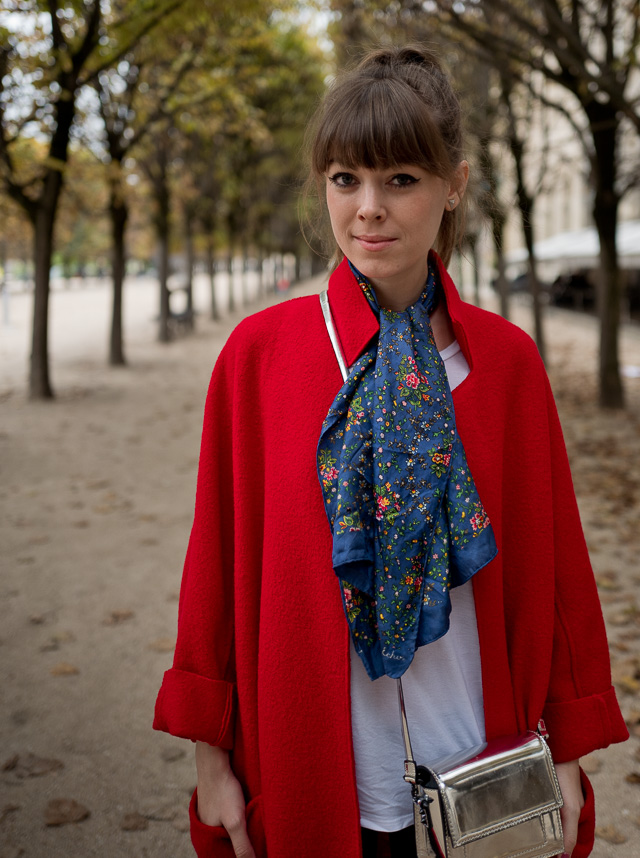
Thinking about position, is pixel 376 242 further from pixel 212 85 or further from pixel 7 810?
pixel 212 85

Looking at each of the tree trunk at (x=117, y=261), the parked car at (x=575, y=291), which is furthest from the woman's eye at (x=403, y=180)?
the parked car at (x=575, y=291)

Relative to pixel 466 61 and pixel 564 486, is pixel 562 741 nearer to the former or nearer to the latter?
pixel 564 486

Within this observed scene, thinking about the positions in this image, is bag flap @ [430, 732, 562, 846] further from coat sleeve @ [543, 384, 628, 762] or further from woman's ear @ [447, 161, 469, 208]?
woman's ear @ [447, 161, 469, 208]

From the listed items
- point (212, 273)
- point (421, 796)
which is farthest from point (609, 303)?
point (212, 273)

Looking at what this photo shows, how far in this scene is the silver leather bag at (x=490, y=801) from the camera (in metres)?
1.25

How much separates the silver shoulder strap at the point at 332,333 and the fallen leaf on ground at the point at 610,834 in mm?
2288

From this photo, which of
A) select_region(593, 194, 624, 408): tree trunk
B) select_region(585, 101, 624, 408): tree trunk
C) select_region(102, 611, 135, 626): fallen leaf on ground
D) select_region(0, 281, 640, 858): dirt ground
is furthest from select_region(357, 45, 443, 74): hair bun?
select_region(593, 194, 624, 408): tree trunk

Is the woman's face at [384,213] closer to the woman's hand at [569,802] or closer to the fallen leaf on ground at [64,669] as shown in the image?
the woman's hand at [569,802]

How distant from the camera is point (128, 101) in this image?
14141 mm

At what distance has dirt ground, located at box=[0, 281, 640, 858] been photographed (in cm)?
295

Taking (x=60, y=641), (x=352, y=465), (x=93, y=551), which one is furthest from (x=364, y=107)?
(x=93, y=551)

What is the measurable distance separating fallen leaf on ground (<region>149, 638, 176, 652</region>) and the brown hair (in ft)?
10.9

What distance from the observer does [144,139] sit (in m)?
17.4

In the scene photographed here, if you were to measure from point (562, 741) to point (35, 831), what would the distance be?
7.31 feet
